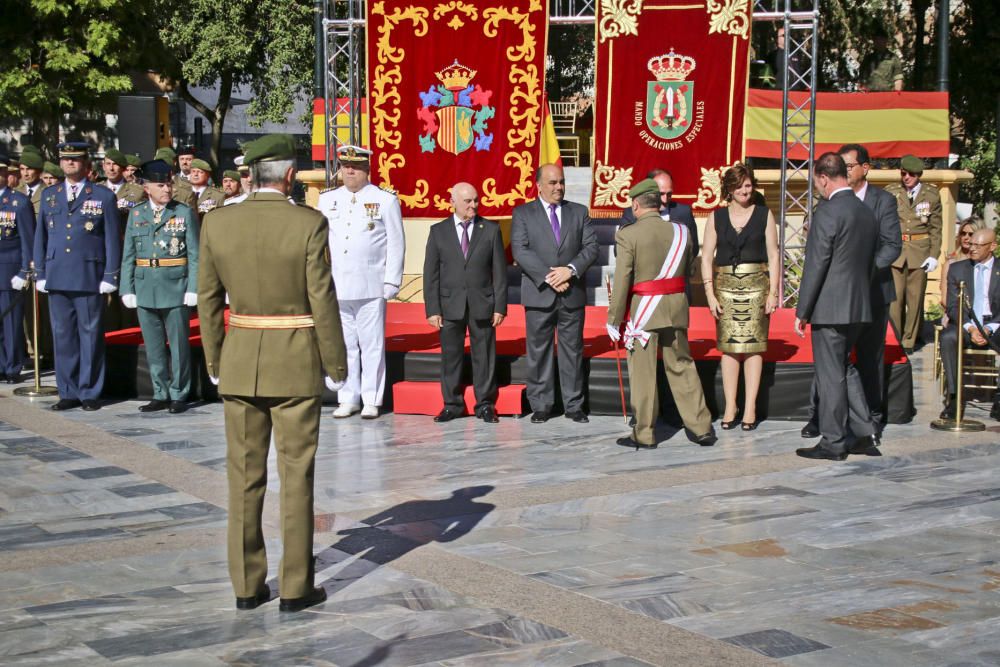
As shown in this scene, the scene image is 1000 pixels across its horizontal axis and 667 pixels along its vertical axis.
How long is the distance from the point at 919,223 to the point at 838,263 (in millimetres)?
5273

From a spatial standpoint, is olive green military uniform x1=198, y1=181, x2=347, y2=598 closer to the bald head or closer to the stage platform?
the bald head

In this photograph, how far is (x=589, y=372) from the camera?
995cm

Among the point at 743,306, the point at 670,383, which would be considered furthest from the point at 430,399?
the point at 743,306

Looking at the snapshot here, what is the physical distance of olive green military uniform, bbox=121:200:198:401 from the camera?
1001 cm

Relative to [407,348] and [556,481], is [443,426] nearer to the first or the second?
[407,348]

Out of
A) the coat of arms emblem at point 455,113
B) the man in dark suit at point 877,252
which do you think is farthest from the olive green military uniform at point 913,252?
the man in dark suit at point 877,252

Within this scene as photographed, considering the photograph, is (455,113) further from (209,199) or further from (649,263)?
(649,263)

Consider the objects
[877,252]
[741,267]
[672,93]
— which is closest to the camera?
[877,252]

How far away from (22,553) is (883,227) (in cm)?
553

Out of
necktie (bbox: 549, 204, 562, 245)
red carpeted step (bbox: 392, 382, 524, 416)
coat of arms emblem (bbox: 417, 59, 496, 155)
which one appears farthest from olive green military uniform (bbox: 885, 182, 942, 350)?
red carpeted step (bbox: 392, 382, 524, 416)

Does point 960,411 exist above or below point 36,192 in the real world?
below

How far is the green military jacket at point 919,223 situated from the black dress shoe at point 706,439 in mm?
4964

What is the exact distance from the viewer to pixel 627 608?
212 inches

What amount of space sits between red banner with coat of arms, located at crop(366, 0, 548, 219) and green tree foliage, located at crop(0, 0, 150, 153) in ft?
45.2
